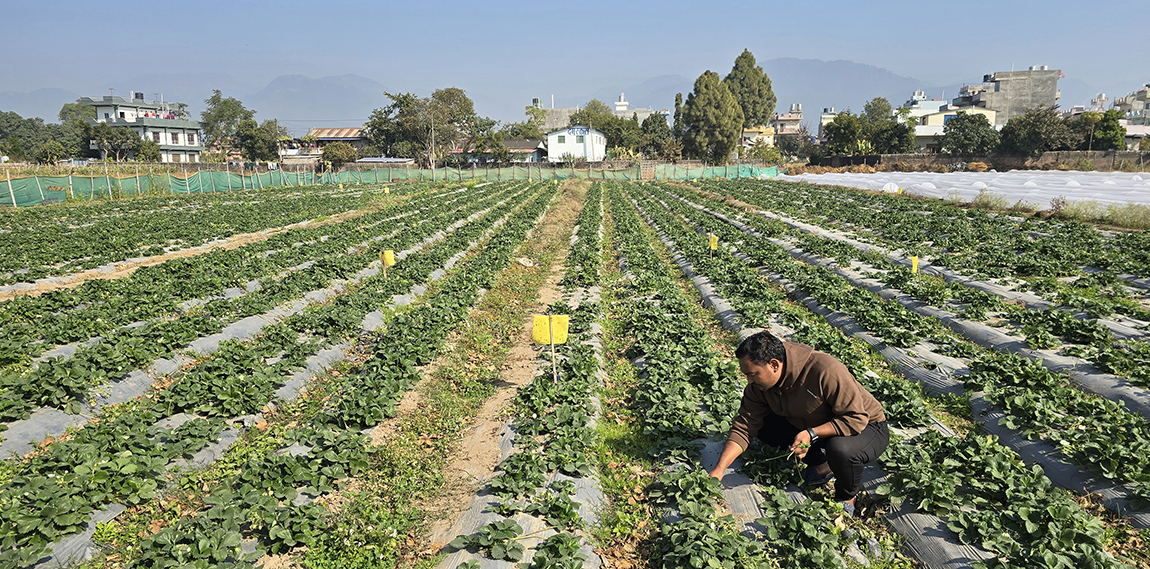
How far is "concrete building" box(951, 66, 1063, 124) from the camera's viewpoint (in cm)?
10019

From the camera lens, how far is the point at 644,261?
46.8 feet

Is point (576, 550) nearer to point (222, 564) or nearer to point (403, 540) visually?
point (403, 540)

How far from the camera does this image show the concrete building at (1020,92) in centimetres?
10019

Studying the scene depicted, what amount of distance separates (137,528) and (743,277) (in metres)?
9.98

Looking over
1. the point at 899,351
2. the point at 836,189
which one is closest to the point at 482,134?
the point at 836,189

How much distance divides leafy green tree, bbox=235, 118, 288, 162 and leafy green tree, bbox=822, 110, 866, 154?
235 ft

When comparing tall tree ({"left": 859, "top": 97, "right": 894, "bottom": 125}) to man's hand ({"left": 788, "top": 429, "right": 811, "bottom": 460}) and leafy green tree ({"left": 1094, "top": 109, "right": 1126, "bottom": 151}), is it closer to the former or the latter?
leafy green tree ({"left": 1094, "top": 109, "right": 1126, "bottom": 151})

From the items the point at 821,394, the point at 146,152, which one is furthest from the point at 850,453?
the point at 146,152

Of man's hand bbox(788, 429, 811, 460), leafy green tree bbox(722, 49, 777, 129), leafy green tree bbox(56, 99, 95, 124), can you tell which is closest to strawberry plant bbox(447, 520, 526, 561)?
man's hand bbox(788, 429, 811, 460)

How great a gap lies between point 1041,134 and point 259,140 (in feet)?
287

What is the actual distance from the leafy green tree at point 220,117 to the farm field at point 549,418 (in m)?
92.3

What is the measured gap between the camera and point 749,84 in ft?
321

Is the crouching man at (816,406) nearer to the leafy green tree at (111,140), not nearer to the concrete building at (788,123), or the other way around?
the leafy green tree at (111,140)

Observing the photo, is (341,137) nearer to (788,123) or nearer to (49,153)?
(49,153)
